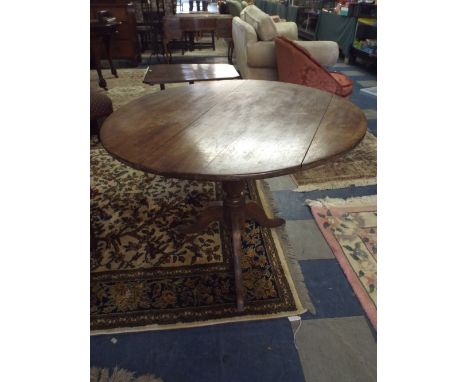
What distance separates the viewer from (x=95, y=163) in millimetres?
2262

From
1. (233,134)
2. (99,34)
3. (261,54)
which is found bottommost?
(233,134)

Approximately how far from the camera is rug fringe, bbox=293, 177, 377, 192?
6.42ft

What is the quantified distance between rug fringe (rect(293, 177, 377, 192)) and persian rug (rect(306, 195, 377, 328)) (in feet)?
0.45

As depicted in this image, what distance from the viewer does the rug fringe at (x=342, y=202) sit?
1.80 meters

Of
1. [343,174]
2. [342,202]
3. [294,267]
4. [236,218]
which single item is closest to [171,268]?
[236,218]

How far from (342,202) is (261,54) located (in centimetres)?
166

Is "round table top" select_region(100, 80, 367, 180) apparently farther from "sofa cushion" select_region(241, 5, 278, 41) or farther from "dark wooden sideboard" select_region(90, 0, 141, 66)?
"dark wooden sideboard" select_region(90, 0, 141, 66)

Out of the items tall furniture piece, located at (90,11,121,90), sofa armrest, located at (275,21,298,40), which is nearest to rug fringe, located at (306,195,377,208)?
sofa armrest, located at (275,21,298,40)

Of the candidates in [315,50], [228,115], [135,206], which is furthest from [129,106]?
[315,50]

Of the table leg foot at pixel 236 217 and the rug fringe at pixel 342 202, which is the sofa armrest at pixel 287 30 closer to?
the rug fringe at pixel 342 202

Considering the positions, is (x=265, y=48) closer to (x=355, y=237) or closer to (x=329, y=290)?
(x=355, y=237)

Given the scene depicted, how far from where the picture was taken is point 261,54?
2836 millimetres
